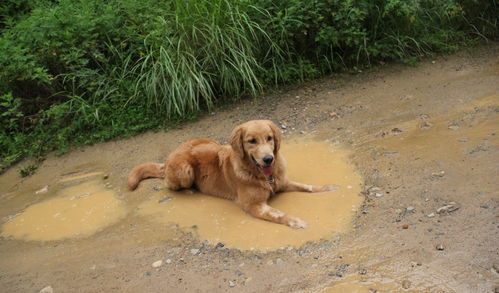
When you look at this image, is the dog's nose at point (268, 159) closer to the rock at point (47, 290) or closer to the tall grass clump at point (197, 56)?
the rock at point (47, 290)

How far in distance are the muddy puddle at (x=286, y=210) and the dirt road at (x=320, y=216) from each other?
0.02 meters

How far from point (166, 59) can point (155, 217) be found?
313 centimetres

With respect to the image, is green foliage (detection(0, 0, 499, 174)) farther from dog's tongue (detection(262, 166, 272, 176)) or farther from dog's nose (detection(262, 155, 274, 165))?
dog's nose (detection(262, 155, 274, 165))

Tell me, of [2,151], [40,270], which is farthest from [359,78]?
[2,151]

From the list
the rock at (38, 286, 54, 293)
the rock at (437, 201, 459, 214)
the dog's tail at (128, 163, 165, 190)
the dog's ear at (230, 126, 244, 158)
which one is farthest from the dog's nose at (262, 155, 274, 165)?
the rock at (38, 286, 54, 293)

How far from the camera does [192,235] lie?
4.02m

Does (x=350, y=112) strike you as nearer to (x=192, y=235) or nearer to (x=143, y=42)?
(x=192, y=235)

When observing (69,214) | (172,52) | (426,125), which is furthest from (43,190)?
(426,125)

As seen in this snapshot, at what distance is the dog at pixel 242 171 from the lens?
4.17 metres

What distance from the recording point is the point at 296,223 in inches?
151

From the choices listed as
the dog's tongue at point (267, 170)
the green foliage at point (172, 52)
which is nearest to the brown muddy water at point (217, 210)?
the dog's tongue at point (267, 170)

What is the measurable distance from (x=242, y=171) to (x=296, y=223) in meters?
0.89

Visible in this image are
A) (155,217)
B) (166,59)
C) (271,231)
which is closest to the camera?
(271,231)

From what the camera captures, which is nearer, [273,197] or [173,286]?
[173,286]
